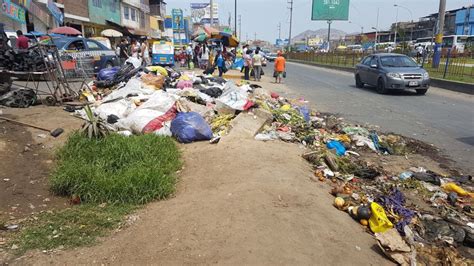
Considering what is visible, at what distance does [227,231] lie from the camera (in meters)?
3.79

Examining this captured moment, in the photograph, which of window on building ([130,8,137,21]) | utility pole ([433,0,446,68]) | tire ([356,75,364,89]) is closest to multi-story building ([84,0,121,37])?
window on building ([130,8,137,21])

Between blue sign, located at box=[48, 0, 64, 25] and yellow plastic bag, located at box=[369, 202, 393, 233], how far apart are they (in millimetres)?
24085

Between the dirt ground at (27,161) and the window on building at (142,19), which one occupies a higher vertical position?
the window on building at (142,19)

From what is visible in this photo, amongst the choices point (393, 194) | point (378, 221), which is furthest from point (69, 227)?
point (393, 194)

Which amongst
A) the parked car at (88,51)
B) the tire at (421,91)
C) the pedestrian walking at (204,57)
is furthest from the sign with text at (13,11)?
the tire at (421,91)

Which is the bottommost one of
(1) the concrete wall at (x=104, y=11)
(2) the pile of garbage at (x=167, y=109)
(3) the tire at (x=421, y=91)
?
(3) the tire at (x=421, y=91)

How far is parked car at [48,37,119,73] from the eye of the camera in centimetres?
1484

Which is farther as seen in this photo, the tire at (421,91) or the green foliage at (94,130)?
the tire at (421,91)

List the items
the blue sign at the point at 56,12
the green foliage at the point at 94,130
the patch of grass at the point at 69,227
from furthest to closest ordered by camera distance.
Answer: the blue sign at the point at 56,12 < the green foliage at the point at 94,130 < the patch of grass at the point at 69,227

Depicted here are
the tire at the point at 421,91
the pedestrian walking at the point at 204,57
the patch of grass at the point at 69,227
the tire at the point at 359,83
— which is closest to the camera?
the patch of grass at the point at 69,227

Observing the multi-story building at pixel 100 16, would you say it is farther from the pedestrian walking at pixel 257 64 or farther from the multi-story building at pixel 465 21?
the multi-story building at pixel 465 21

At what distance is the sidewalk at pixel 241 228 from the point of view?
3461 mm

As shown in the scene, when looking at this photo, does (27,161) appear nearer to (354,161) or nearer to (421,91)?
(354,161)

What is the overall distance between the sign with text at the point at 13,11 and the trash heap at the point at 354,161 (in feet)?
34.1
